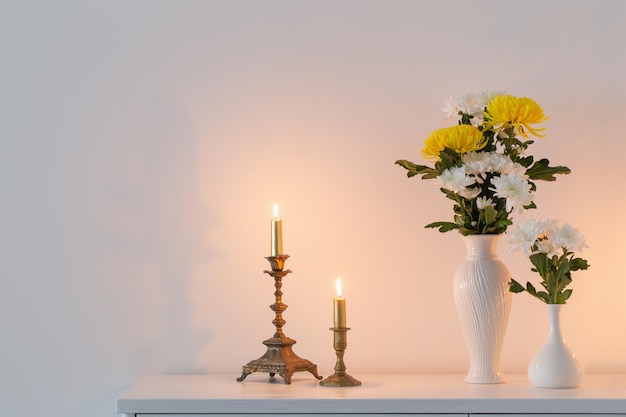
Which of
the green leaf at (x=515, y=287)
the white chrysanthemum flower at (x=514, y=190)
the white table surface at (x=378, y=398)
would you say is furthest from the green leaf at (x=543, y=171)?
the white table surface at (x=378, y=398)

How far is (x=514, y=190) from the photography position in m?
1.61

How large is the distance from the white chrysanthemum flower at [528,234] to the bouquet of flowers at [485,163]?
3 centimetres

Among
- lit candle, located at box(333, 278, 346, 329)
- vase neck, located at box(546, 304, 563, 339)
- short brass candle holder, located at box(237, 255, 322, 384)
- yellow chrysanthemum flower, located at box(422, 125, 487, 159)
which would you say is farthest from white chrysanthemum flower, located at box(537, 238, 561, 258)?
short brass candle holder, located at box(237, 255, 322, 384)

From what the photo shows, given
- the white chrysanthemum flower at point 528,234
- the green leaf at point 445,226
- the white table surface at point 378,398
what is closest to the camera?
the white table surface at point 378,398

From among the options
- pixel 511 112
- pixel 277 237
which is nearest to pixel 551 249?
pixel 511 112

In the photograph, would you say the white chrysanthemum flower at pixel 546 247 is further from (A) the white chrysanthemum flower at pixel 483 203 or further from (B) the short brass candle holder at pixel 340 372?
(B) the short brass candle holder at pixel 340 372

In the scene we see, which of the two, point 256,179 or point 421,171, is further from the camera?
point 256,179

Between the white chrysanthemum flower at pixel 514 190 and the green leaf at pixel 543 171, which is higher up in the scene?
the green leaf at pixel 543 171

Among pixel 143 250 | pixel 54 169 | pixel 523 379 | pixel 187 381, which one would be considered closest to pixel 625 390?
pixel 523 379

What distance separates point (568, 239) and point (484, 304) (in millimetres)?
210

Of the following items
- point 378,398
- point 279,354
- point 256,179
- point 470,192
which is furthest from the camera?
point 256,179

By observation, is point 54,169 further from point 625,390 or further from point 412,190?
point 625,390

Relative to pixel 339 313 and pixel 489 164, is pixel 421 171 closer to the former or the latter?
pixel 489 164

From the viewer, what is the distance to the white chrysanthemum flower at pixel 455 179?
64.2 inches
